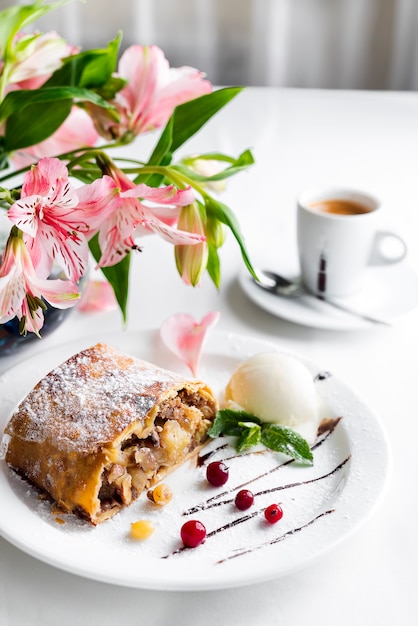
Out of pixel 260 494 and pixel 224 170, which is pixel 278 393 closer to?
pixel 260 494

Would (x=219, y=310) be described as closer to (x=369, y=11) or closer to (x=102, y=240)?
(x=102, y=240)

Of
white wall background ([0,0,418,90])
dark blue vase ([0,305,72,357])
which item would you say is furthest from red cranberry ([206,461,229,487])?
white wall background ([0,0,418,90])

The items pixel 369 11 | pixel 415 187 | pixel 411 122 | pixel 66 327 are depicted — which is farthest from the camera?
pixel 369 11

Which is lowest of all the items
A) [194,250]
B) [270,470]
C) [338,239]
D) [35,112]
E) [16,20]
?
[270,470]

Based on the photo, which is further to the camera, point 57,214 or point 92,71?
point 92,71

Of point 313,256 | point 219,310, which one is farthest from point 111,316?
point 313,256

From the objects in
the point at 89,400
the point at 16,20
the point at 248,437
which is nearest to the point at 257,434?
the point at 248,437
